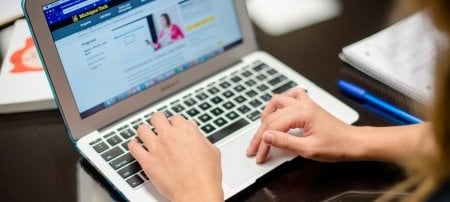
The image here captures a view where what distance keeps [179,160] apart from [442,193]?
1.12ft

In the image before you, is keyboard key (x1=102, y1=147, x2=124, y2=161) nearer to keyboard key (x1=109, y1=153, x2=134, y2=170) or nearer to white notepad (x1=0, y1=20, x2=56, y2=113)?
keyboard key (x1=109, y1=153, x2=134, y2=170)

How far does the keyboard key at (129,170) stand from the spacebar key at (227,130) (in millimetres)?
114

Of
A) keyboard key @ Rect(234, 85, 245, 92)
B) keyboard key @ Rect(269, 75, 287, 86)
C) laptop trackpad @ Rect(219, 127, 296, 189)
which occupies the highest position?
keyboard key @ Rect(234, 85, 245, 92)

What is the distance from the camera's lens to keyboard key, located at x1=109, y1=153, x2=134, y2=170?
0.82 meters

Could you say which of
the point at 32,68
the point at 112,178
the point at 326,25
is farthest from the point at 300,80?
the point at 32,68

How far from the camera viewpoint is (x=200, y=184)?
2.51 feet

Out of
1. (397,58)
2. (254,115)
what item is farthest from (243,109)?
(397,58)

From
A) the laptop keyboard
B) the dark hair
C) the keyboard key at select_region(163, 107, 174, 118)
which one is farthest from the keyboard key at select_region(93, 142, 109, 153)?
the dark hair

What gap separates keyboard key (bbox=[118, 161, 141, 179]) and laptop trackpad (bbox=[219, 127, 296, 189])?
12cm

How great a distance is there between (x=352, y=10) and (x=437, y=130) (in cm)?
63

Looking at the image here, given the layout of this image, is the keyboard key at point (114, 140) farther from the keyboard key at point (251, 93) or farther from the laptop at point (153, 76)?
the keyboard key at point (251, 93)

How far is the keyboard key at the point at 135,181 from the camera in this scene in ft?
2.60

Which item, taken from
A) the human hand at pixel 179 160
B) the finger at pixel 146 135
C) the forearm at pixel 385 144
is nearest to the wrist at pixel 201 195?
the human hand at pixel 179 160

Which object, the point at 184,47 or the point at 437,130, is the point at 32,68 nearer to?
the point at 184,47
